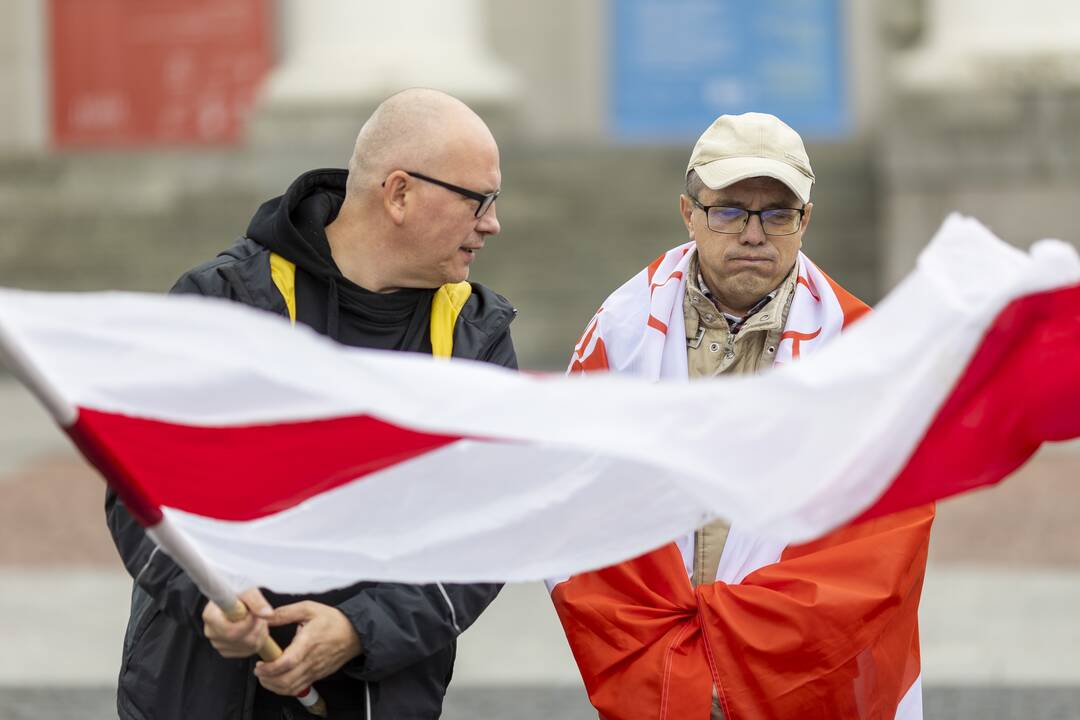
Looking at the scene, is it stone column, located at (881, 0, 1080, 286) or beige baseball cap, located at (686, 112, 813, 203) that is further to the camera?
stone column, located at (881, 0, 1080, 286)

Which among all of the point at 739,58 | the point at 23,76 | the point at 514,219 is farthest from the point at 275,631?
the point at 23,76

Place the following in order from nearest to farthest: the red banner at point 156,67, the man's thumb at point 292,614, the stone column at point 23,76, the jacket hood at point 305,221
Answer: the man's thumb at point 292,614, the jacket hood at point 305,221, the red banner at point 156,67, the stone column at point 23,76

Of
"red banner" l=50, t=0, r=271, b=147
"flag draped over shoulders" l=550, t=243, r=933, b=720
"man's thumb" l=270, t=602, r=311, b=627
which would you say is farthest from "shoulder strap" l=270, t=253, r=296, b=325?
"red banner" l=50, t=0, r=271, b=147

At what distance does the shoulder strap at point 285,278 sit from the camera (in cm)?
348

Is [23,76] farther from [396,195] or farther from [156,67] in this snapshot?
[396,195]

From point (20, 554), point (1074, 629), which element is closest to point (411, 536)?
point (1074, 629)

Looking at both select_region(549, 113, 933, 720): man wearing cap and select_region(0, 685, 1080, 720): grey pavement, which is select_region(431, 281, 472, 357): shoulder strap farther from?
select_region(0, 685, 1080, 720): grey pavement

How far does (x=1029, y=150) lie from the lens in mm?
13836

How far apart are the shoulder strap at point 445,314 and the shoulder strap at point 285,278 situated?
0.28 meters

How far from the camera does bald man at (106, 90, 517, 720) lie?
10.9 ft

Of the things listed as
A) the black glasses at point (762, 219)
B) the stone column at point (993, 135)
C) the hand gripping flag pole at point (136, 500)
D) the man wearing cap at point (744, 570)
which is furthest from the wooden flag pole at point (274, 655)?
the stone column at point (993, 135)

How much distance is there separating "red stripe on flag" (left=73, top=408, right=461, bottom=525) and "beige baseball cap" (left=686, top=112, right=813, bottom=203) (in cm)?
86

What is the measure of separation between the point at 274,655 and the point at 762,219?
127 centimetres

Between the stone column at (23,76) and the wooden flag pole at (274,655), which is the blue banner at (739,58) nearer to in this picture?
the stone column at (23,76)
